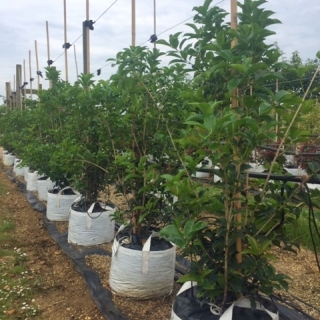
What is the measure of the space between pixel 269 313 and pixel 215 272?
326 millimetres

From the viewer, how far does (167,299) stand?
301cm

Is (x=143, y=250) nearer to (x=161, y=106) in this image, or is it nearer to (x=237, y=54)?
(x=161, y=106)

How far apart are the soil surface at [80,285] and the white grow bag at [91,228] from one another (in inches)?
5.3

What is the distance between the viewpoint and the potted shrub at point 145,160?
2.77m

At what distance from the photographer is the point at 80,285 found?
3521 millimetres

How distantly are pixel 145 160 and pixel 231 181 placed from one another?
50.3 inches

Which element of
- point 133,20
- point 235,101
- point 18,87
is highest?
point 18,87

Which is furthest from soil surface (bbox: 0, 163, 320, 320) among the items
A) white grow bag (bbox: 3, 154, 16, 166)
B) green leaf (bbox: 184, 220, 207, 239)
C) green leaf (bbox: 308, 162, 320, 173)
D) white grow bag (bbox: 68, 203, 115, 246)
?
white grow bag (bbox: 3, 154, 16, 166)

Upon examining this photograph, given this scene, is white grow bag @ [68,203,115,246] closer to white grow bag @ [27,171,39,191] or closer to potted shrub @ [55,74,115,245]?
potted shrub @ [55,74,115,245]

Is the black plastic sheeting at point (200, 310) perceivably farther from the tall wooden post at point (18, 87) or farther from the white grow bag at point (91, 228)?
the tall wooden post at point (18, 87)

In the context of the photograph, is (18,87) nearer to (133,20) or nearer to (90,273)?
(133,20)

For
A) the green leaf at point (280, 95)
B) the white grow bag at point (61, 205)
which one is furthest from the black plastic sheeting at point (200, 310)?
the white grow bag at point (61, 205)

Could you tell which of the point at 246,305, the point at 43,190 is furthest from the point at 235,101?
the point at 43,190

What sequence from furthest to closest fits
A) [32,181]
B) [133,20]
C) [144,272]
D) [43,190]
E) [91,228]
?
[32,181]
[43,190]
[133,20]
[91,228]
[144,272]
